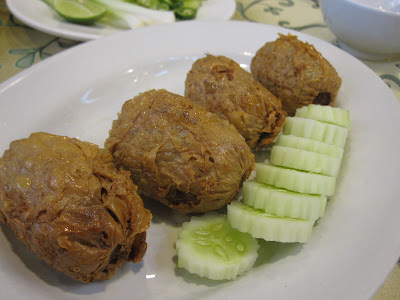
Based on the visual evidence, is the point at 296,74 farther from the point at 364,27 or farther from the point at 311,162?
the point at 364,27

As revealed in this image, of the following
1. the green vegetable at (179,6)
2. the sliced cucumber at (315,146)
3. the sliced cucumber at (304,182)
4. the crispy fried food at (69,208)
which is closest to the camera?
the crispy fried food at (69,208)

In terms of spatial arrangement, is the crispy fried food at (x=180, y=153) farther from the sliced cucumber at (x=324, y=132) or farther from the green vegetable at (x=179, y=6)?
the green vegetable at (x=179, y=6)

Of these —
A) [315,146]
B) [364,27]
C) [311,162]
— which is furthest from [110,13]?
[311,162]

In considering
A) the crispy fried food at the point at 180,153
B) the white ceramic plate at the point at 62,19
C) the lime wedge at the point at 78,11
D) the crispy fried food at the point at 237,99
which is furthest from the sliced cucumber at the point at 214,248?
the lime wedge at the point at 78,11

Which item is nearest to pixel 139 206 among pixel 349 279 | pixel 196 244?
pixel 196 244

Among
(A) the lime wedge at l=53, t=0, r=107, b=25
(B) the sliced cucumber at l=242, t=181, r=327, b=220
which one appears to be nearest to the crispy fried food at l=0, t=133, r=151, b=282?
(B) the sliced cucumber at l=242, t=181, r=327, b=220

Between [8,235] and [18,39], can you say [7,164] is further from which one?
[18,39]
